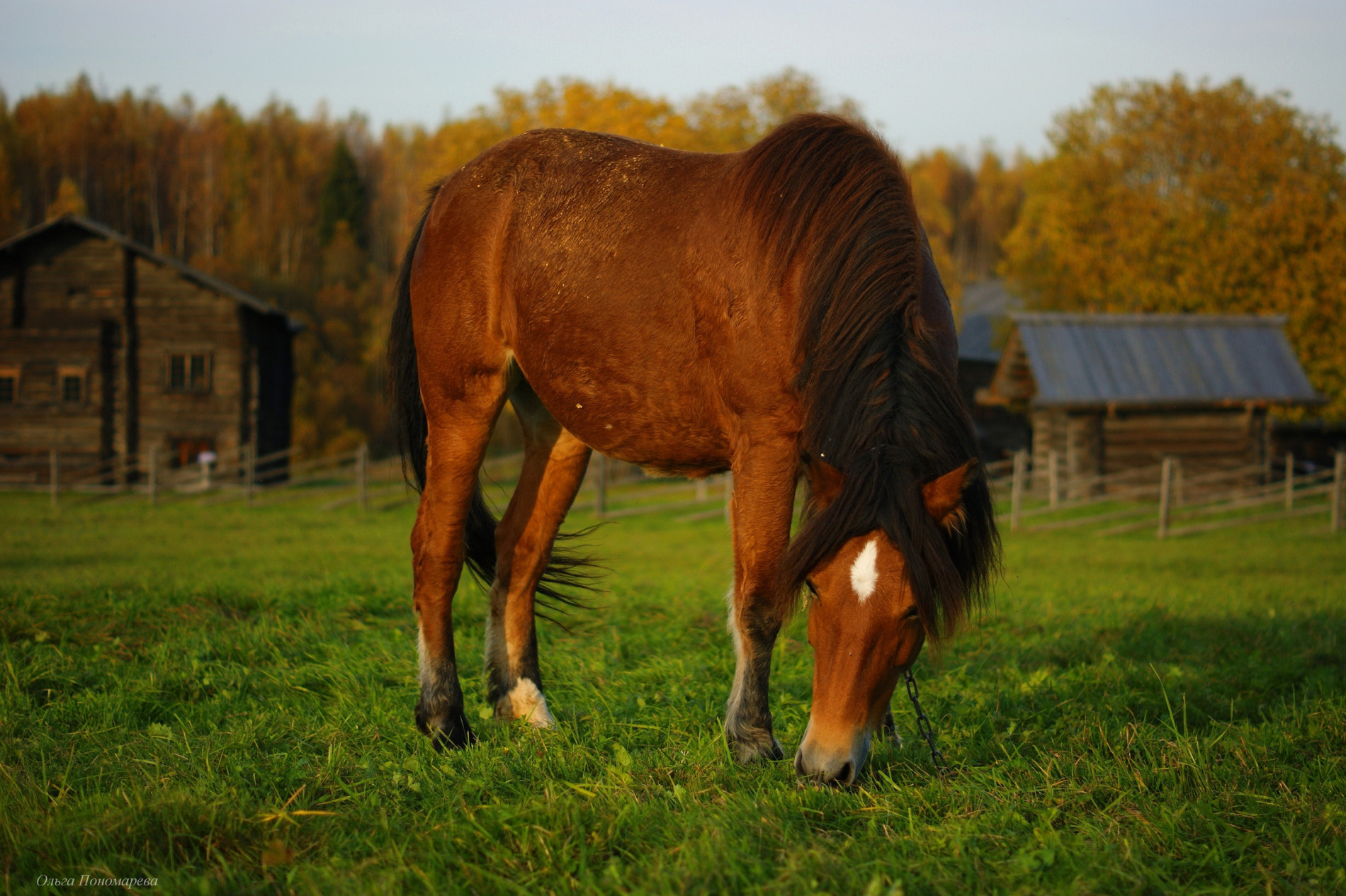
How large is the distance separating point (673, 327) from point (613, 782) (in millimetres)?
1592

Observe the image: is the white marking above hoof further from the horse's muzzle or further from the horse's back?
the horse's muzzle

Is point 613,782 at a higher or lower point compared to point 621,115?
lower

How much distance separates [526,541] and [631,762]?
1.48 meters

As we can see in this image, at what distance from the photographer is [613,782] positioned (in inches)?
108

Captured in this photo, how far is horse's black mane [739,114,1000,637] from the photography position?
8.61 feet

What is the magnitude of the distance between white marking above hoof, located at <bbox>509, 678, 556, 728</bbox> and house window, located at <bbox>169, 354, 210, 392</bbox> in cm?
2847

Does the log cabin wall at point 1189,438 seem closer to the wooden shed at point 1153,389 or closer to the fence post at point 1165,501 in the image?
the wooden shed at point 1153,389

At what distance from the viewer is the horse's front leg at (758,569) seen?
10.2ft

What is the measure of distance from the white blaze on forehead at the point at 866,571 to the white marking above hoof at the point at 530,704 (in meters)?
1.52

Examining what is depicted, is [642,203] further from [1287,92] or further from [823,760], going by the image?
[1287,92]

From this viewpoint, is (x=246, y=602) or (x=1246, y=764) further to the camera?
(x=246, y=602)

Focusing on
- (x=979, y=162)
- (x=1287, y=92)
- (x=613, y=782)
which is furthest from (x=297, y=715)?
(x=979, y=162)

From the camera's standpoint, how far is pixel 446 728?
3521mm

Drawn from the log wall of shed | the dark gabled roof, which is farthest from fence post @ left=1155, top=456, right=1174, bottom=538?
the dark gabled roof
